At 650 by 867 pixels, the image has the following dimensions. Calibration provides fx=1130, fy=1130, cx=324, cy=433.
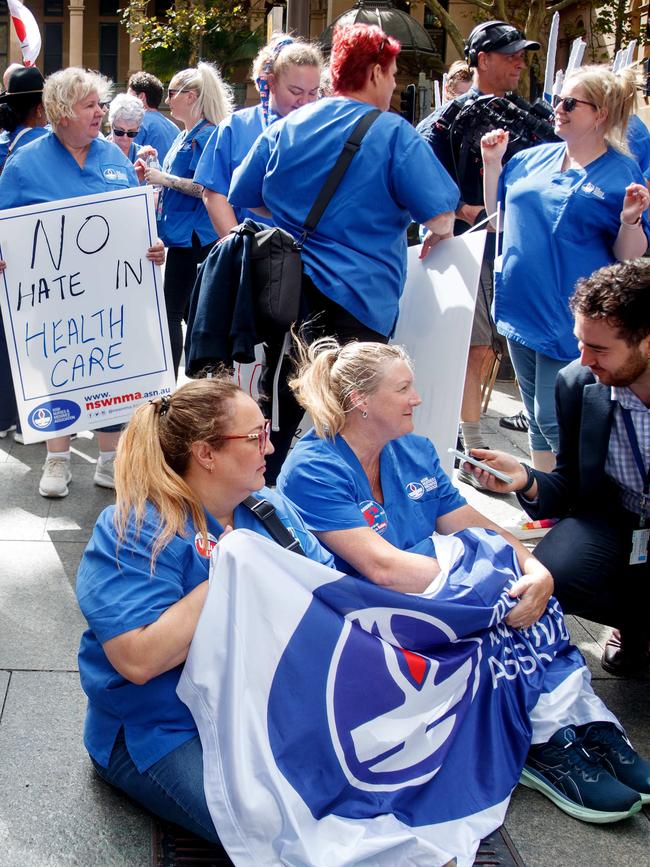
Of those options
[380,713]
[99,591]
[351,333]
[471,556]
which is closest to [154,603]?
[99,591]

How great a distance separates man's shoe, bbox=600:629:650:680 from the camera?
357 cm

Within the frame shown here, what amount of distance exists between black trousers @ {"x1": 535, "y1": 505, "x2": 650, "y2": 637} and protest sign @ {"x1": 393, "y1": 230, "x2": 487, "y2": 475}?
924mm

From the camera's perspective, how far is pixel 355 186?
4043 mm

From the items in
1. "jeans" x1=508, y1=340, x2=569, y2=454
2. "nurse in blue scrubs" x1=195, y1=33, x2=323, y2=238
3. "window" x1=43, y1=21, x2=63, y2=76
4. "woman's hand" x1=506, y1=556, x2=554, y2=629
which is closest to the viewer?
"woman's hand" x1=506, y1=556, x2=554, y2=629

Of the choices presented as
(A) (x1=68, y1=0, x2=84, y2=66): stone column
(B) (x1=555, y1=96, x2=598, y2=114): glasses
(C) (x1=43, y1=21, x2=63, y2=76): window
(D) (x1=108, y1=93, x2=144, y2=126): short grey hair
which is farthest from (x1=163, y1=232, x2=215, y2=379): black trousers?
(C) (x1=43, y1=21, x2=63, y2=76): window

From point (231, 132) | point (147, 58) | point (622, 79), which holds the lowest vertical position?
point (147, 58)

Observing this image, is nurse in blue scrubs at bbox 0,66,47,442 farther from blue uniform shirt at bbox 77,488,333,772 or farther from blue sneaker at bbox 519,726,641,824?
blue sneaker at bbox 519,726,641,824

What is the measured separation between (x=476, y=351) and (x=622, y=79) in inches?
67.8

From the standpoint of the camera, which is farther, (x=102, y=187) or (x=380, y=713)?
(x=102, y=187)

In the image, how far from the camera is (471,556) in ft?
10.2

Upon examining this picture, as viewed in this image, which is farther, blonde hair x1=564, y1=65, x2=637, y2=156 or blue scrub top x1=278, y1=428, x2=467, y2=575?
blonde hair x1=564, y1=65, x2=637, y2=156

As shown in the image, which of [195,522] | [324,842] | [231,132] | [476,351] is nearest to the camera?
[324,842]

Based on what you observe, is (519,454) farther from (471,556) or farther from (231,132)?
(471,556)

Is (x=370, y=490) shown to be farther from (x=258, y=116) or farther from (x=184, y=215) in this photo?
(x=184, y=215)
